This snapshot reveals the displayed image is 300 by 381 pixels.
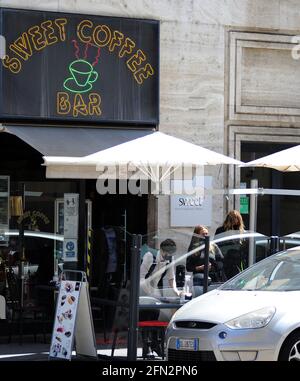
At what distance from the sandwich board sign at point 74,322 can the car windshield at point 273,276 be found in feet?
5.53

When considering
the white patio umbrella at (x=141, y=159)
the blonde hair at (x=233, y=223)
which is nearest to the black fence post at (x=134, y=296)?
the white patio umbrella at (x=141, y=159)

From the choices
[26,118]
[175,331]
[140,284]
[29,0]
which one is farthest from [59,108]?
[175,331]

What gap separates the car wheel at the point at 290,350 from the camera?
28.2ft

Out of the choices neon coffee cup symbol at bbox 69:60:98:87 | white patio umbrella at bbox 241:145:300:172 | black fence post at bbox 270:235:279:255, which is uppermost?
neon coffee cup symbol at bbox 69:60:98:87

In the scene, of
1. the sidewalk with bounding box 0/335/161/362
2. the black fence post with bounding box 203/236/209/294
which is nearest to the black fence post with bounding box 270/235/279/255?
the black fence post with bounding box 203/236/209/294

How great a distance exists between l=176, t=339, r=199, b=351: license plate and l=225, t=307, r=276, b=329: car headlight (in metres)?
0.43

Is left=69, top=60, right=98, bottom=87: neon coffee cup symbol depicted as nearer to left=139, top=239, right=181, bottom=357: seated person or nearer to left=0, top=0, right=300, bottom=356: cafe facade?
left=0, top=0, right=300, bottom=356: cafe facade

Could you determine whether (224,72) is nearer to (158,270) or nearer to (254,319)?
(158,270)

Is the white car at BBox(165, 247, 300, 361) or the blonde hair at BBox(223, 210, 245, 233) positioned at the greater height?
the blonde hair at BBox(223, 210, 245, 233)

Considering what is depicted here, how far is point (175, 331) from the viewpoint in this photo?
30.8 ft

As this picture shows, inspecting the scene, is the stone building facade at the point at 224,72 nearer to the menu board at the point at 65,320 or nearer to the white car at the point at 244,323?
the menu board at the point at 65,320

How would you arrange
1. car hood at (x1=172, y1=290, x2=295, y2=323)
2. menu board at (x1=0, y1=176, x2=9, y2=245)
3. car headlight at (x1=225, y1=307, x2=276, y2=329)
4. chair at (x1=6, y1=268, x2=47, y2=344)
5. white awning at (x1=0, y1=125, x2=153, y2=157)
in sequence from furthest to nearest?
menu board at (x1=0, y1=176, x2=9, y2=245) < chair at (x1=6, y1=268, x2=47, y2=344) < white awning at (x1=0, y1=125, x2=153, y2=157) < car hood at (x1=172, y1=290, x2=295, y2=323) < car headlight at (x1=225, y1=307, x2=276, y2=329)

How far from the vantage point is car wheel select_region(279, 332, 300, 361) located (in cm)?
859

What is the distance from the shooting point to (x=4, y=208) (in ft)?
44.8
